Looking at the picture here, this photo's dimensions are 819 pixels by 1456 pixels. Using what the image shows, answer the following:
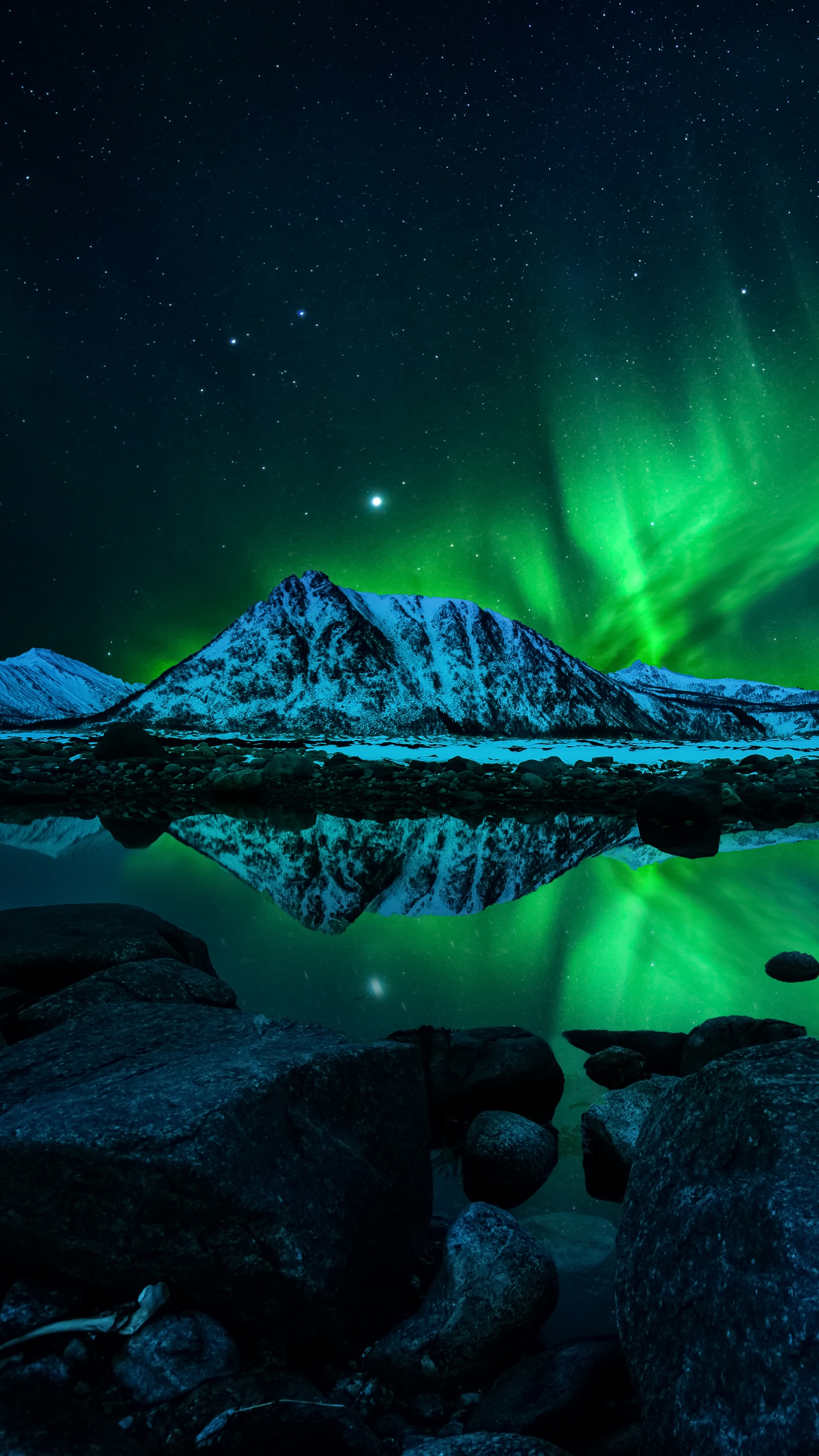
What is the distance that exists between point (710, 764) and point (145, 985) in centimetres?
2766

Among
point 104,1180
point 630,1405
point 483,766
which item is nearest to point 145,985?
point 104,1180

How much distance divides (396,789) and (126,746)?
11775 millimetres

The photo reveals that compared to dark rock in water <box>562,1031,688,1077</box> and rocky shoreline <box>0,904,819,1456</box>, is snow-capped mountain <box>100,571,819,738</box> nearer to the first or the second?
dark rock in water <box>562,1031,688,1077</box>

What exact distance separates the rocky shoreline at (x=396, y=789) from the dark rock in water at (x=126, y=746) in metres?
0.05

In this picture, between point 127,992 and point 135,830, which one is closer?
point 127,992

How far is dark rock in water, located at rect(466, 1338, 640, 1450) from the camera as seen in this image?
2094mm

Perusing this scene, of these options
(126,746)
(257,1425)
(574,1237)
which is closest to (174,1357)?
(257,1425)

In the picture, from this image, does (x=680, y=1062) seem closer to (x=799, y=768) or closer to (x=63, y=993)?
(x=63, y=993)

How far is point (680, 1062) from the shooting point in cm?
441

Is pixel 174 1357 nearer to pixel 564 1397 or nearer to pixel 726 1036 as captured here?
pixel 564 1397

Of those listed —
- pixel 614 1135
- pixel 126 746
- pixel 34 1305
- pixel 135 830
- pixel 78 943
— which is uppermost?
pixel 126 746

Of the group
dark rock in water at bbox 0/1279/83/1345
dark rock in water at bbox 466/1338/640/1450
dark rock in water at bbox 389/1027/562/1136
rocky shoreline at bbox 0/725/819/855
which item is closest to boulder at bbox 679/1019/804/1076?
dark rock in water at bbox 389/1027/562/1136

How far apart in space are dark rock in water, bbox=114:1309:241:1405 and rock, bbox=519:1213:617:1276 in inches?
51.2

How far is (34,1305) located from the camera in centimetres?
222
